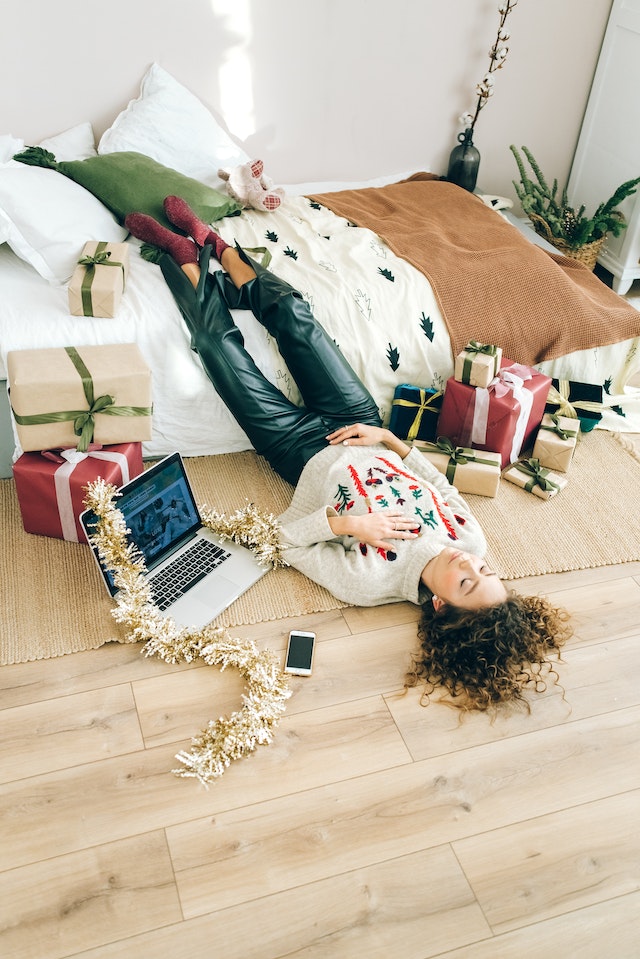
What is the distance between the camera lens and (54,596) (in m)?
1.98

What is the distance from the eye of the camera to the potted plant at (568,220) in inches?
129

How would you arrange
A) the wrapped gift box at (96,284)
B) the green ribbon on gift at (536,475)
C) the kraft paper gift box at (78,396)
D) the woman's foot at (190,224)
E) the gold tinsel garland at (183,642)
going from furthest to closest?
the woman's foot at (190,224) < the green ribbon on gift at (536,475) < the wrapped gift box at (96,284) < the kraft paper gift box at (78,396) < the gold tinsel garland at (183,642)

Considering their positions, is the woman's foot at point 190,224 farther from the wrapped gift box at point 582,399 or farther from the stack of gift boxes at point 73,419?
the wrapped gift box at point 582,399

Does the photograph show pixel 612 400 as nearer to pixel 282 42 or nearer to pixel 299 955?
pixel 282 42

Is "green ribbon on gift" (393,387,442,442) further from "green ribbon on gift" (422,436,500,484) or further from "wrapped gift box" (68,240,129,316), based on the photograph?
"wrapped gift box" (68,240,129,316)

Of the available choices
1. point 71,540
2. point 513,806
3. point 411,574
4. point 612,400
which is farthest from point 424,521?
point 612,400

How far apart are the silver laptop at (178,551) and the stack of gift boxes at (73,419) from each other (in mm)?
101

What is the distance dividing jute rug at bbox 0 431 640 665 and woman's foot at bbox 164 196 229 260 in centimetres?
70

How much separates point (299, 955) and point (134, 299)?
5.72ft

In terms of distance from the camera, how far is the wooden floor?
1.39m

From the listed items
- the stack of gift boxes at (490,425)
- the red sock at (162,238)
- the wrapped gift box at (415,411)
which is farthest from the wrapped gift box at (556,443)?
the red sock at (162,238)

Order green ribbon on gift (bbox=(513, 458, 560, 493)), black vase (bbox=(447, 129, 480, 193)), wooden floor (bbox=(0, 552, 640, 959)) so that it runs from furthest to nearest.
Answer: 1. black vase (bbox=(447, 129, 480, 193))
2. green ribbon on gift (bbox=(513, 458, 560, 493))
3. wooden floor (bbox=(0, 552, 640, 959))

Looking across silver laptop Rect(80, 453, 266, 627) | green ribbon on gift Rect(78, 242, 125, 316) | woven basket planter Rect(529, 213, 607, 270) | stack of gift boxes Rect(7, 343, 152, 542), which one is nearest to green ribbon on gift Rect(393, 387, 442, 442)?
silver laptop Rect(80, 453, 266, 627)

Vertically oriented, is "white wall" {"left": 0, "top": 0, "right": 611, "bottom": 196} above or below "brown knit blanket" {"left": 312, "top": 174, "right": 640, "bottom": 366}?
above
